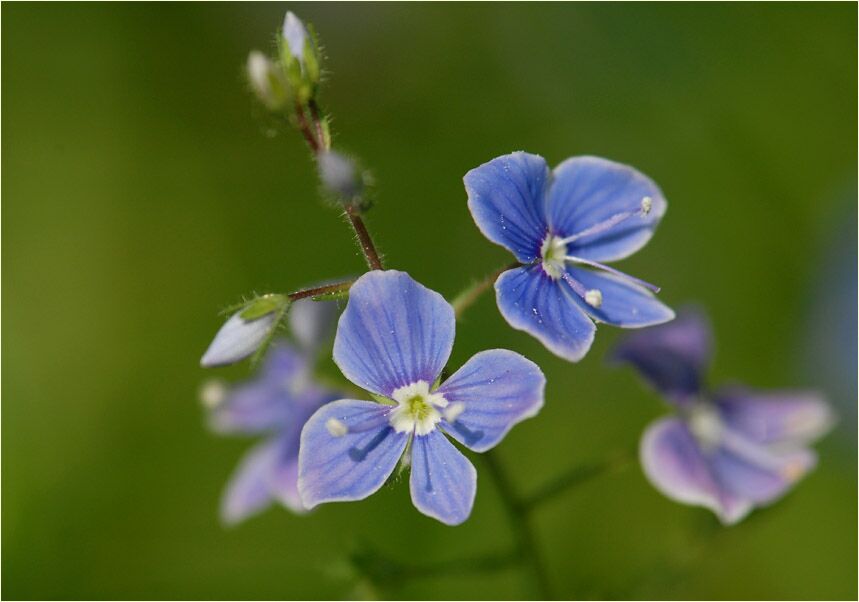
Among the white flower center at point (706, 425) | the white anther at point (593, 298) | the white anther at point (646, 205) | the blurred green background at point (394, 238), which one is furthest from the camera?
the blurred green background at point (394, 238)

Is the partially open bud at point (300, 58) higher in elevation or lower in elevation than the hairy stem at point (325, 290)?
higher

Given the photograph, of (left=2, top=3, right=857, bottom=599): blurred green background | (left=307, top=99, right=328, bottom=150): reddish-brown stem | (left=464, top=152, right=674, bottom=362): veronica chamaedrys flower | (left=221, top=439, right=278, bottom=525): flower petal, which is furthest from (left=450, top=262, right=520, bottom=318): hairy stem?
(left=2, top=3, right=857, bottom=599): blurred green background

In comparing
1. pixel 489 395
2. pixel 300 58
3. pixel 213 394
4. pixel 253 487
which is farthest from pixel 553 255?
pixel 253 487

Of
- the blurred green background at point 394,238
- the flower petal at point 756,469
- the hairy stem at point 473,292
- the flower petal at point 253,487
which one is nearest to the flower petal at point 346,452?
the hairy stem at point 473,292

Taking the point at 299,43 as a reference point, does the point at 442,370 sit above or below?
below

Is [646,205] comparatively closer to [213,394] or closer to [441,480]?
[441,480]

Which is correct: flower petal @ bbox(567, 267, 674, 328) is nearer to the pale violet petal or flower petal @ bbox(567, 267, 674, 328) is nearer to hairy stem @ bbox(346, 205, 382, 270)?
hairy stem @ bbox(346, 205, 382, 270)

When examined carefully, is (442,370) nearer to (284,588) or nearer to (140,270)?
(284,588)

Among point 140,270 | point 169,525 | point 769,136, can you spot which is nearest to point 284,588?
point 169,525

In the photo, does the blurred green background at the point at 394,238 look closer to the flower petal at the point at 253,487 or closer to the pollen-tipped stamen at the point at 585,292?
the flower petal at the point at 253,487
